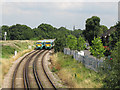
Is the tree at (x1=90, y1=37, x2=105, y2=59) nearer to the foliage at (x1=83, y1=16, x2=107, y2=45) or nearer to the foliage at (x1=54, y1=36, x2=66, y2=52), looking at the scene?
the foliage at (x1=54, y1=36, x2=66, y2=52)

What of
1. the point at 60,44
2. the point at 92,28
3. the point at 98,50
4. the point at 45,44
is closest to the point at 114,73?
the point at 98,50

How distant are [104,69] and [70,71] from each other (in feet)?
31.1

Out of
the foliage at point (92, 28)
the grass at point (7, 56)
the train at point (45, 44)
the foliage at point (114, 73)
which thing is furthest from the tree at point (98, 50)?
the foliage at point (92, 28)

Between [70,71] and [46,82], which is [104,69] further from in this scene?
[70,71]

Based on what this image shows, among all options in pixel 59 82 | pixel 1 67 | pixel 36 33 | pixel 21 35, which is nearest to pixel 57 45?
pixel 1 67

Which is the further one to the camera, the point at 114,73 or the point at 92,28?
the point at 92,28

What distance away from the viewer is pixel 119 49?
8711 mm

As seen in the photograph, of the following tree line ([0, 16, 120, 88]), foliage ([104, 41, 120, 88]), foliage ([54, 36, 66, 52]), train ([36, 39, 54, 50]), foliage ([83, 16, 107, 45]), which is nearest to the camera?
foliage ([104, 41, 120, 88])

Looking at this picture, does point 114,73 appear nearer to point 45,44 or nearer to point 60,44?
point 60,44

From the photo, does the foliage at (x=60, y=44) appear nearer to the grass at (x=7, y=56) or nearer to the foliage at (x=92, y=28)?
the grass at (x=7, y=56)

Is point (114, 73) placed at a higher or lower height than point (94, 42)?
lower

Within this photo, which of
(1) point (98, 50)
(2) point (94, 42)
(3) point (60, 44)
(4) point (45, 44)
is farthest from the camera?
(4) point (45, 44)

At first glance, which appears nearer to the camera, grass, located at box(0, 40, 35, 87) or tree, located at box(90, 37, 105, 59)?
grass, located at box(0, 40, 35, 87)

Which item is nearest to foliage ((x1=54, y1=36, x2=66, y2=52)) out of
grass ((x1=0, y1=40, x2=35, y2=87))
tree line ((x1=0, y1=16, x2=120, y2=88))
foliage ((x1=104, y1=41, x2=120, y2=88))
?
tree line ((x1=0, y1=16, x2=120, y2=88))
